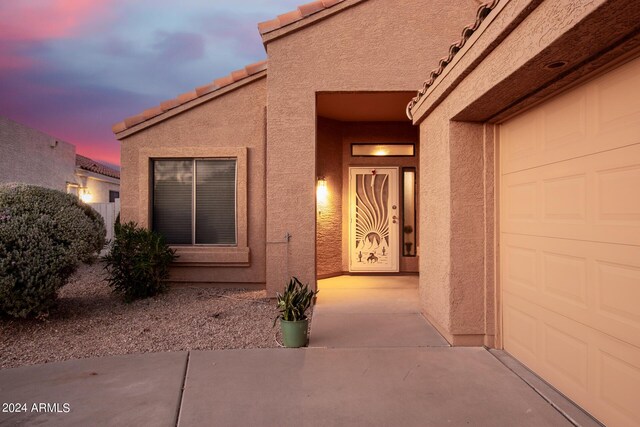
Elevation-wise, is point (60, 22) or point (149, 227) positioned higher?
point (60, 22)

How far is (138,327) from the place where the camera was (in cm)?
547

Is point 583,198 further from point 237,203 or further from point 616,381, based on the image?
point 237,203

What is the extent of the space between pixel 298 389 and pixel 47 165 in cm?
1650

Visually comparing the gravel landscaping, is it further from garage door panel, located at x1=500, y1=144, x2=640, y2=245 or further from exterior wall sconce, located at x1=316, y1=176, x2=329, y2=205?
garage door panel, located at x1=500, y1=144, x2=640, y2=245

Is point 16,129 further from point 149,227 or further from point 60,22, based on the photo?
point 149,227

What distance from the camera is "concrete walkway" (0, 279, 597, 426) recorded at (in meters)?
2.97

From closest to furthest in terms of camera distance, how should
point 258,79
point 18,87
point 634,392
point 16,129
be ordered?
point 634,392 < point 258,79 < point 16,129 < point 18,87

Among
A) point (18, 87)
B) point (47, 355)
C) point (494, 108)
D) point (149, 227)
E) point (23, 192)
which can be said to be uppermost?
point (18, 87)

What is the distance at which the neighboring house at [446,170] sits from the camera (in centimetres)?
264

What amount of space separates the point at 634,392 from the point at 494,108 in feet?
8.31

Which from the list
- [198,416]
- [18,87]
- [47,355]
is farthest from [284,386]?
[18,87]

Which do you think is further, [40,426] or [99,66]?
[99,66]

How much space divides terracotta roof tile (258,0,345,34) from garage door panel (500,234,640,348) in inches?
191

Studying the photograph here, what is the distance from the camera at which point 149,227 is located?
790cm
